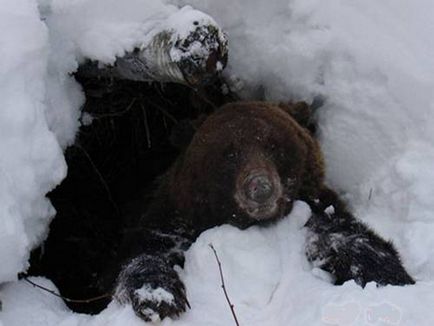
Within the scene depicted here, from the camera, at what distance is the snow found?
3.60 metres

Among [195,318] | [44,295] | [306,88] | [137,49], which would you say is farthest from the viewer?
[306,88]

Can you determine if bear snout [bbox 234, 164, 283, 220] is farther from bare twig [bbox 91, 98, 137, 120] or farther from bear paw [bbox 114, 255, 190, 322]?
bare twig [bbox 91, 98, 137, 120]

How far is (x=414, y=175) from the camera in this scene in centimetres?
452

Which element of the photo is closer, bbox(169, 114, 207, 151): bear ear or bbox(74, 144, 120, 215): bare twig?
bbox(169, 114, 207, 151): bear ear

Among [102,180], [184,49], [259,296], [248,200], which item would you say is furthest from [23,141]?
[102,180]

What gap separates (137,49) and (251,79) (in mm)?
1376

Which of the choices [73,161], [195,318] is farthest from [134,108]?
[195,318]

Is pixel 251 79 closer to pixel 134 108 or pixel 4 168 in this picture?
pixel 134 108

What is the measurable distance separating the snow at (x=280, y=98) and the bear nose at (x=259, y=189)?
21 centimetres

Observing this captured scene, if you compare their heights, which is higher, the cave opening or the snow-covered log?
the snow-covered log

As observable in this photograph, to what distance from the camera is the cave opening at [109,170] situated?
17.7 ft

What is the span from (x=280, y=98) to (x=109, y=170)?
5.32 feet

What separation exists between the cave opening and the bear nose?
1093 mm

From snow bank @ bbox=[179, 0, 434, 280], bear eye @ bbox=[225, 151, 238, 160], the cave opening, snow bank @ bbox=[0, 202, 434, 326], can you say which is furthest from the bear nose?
the cave opening
